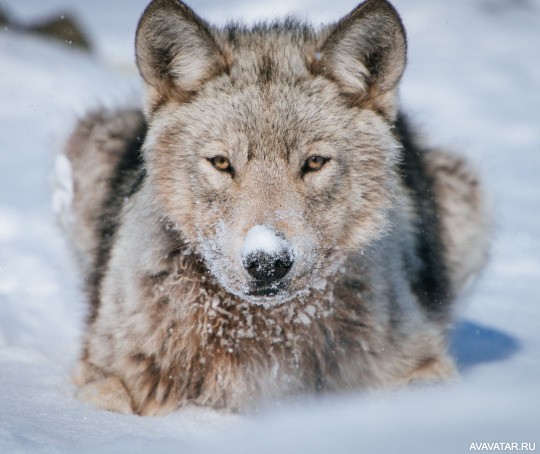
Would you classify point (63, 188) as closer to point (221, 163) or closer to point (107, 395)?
point (107, 395)

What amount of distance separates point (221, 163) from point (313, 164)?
41cm

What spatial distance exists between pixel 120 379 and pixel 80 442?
3.11 feet

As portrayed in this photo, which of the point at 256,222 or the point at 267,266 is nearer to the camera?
the point at 267,266

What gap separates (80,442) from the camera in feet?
9.31

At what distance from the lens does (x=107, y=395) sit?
11.9 ft

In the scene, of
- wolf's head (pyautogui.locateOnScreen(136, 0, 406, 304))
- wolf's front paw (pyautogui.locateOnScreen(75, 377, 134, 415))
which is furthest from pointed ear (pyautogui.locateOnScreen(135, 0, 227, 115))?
wolf's front paw (pyautogui.locateOnScreen(75, 377, 134, 415))

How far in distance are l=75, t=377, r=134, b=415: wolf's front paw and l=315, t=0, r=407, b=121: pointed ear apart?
178 centimetres

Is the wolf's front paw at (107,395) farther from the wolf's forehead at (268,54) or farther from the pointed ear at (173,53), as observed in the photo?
the wolf's forehead at (268,54)

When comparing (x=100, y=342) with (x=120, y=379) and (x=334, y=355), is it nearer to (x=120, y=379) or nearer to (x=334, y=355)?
(x=120, y=379)

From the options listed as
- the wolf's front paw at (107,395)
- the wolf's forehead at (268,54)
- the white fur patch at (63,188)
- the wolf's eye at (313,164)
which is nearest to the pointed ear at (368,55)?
the wolf's forehead at (268,54)

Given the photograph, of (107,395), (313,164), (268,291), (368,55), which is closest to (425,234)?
(368,55)

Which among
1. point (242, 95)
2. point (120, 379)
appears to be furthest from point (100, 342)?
point (242, 95)

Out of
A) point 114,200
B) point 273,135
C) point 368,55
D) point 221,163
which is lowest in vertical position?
point 114,200

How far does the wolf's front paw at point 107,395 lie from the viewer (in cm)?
360
